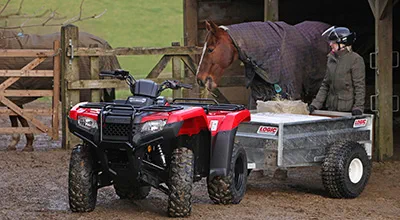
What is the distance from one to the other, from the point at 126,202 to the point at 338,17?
8.13 meters

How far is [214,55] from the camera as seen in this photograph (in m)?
10.7

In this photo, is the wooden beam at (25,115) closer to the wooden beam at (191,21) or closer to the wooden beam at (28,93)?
the wooden beam at (28,93)

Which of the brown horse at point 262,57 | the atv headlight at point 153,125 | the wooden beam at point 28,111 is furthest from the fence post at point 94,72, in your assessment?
the atv headlight at point 153,125

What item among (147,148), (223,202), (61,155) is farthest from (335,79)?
(61,155)

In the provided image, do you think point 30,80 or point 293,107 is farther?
point 30,80

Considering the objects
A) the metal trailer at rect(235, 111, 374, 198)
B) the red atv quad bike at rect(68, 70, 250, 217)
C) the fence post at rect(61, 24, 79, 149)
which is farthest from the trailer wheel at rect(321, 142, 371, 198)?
the fence post at rect(61, 24, 79, 149)

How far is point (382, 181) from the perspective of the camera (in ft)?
32.2

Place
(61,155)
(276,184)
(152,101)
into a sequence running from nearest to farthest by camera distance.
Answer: (152,101), (276,184), (61,155)

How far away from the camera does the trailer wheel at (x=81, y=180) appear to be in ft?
24.1

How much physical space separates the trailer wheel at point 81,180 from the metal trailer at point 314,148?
1.56 meters

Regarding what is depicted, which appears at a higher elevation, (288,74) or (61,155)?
(288,74)

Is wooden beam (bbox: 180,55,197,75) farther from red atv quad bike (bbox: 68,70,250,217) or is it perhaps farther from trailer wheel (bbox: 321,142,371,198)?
red atv quad bike (bbox: 68,70,250,217)

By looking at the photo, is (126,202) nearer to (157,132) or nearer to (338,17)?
(157,132)

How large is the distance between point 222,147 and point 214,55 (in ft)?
10.2
